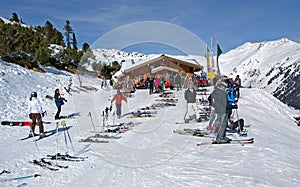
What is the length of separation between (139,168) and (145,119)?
7.97 meters

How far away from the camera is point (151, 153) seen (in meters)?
8.33

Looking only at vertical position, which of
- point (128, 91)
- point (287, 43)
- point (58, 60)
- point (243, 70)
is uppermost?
point (287, 43)

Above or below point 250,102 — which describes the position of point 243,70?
above

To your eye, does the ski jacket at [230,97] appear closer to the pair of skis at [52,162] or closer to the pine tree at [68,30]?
the pair of skis at [52,162]

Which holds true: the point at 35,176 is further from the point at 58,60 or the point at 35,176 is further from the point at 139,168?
the point at 58,60

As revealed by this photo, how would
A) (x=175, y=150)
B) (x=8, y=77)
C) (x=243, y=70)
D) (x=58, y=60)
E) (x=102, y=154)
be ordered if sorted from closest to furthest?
(x=102, y=154) < (x=175, y=150) < (x=8, y=77) < (x=58, y=60) < (x=243, y=70)

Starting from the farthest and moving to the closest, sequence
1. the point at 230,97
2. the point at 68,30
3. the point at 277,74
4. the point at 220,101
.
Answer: the point at 277,74 → the point at 68,30 → the point at 220,101 → the point at 230,97

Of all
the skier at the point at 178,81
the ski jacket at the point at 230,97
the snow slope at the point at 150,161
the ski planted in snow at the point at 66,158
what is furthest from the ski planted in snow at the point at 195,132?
the skier at the point at 178,81

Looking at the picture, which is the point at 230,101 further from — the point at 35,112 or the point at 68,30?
the point at 68,30

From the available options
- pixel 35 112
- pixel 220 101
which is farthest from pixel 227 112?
pixel 35 112

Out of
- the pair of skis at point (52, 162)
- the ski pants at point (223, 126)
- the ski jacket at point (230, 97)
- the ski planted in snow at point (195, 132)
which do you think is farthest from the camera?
the ski planted in snow at point (195, 132)

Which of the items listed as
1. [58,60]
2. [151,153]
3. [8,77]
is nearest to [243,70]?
[58,60]

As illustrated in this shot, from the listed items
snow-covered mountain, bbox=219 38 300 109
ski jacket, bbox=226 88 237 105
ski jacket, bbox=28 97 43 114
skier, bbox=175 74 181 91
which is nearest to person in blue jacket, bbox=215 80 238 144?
ski jacket, bbox=226 88 237 105

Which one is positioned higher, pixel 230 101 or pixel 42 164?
pixel 230 101
